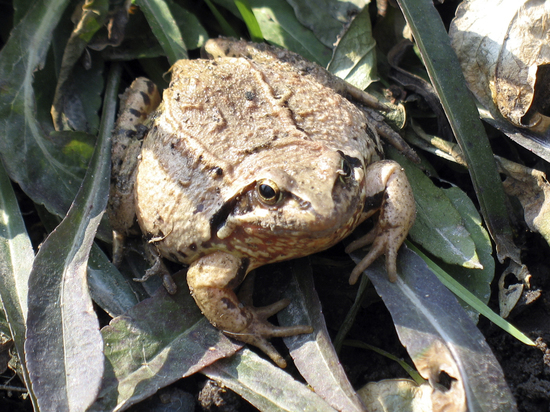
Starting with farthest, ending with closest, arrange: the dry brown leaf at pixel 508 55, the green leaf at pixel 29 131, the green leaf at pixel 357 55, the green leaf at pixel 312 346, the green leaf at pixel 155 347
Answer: the green leaf at pixel 357 55
the green leaf at pixel 29 131
the dry brown leaf at pixel 508 55
the green leaf at pixel 155 347
the green leaf at pixel 312 346

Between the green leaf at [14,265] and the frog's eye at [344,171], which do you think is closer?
the frog's eye at [344,171]

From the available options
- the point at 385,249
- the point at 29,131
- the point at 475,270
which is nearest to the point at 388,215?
the point at 385,249

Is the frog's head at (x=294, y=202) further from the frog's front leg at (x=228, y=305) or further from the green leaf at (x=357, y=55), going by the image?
the green leaf at (x=357, y=55)

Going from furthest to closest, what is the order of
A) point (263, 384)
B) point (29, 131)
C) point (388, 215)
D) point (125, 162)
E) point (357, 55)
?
point (357, 55)
point (29, 131)
point (125, 162)
point (388, 215)
point (263, 384)

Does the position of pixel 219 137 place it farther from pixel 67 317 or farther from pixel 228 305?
pixel 67 317

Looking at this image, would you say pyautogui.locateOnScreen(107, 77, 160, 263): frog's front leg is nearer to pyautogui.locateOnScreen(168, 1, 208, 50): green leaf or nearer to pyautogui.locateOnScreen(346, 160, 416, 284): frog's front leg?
pyautogui.locateOnScreen(168, 1, 208, 50): green leaf

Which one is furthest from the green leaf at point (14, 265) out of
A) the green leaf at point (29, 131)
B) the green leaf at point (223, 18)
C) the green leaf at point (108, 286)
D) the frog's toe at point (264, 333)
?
the green leaf at point (223, 18)

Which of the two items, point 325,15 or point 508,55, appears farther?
point 325,15

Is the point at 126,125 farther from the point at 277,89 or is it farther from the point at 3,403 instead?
the point at 3,403
